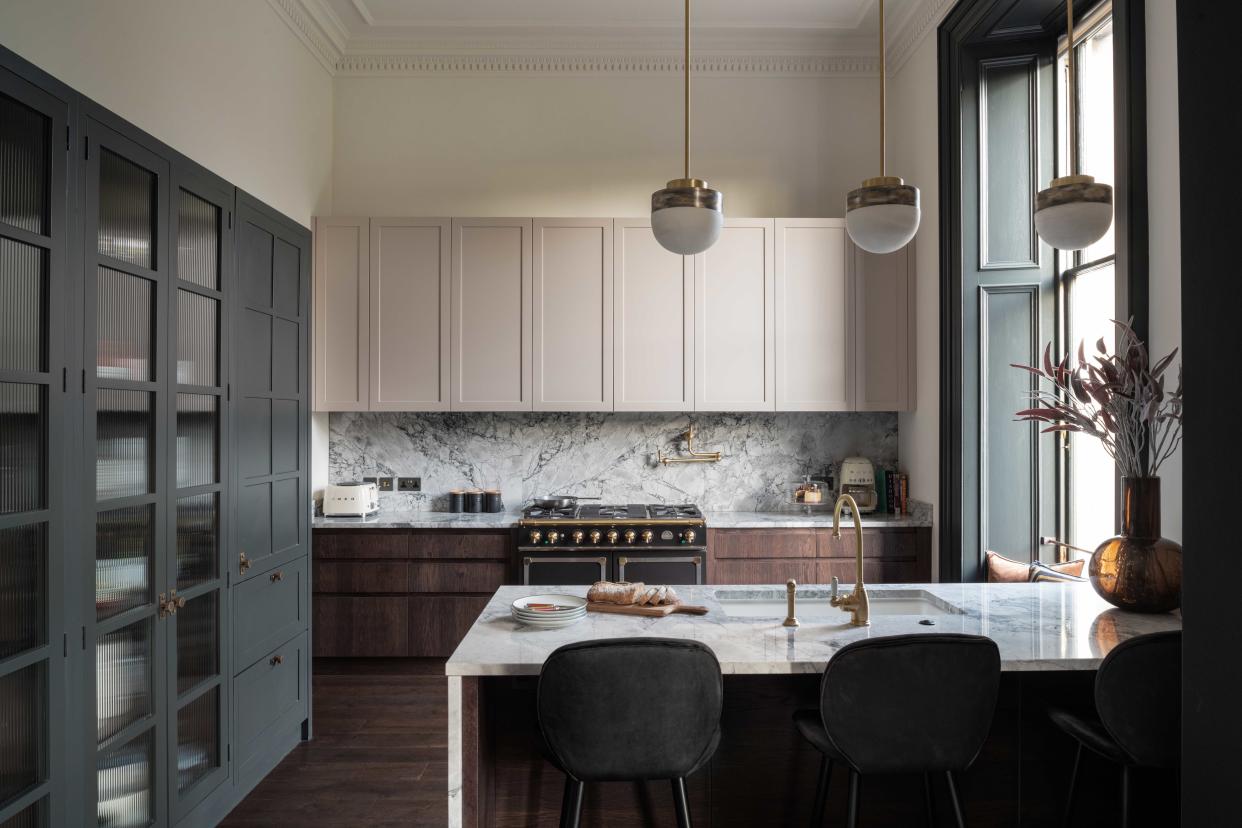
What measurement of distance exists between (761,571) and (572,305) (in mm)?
1845

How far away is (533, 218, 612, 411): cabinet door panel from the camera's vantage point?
4574 mm

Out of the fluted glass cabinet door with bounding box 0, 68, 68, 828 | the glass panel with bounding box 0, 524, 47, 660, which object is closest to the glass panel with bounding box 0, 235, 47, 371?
the fluted glass cabinet door with bounding box 0, 68, 68, 828

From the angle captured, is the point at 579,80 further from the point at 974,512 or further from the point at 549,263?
the point at 974,512

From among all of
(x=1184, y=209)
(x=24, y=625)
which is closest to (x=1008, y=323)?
(x=1184, y=209)

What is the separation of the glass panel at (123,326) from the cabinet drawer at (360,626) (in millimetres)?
2188

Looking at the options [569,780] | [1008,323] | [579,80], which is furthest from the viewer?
[579,80]

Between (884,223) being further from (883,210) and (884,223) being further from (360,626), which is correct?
(360,626)

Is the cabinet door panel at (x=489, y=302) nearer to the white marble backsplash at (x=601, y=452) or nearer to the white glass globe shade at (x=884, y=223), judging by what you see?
the white marble backsplash at (x=601, y=452)

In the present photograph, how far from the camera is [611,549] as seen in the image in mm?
4301

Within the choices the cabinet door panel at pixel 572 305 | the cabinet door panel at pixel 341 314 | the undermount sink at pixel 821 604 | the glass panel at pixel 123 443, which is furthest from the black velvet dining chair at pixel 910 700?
the cabinet door panel at pixel 341 314

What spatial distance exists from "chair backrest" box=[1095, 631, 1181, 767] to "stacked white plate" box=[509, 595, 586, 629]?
1310mm

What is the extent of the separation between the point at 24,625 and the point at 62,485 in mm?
358

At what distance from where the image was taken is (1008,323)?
392cm

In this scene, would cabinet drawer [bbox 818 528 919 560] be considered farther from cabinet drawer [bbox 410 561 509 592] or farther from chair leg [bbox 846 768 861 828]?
chair leg [bbox 846 768 861 828]
